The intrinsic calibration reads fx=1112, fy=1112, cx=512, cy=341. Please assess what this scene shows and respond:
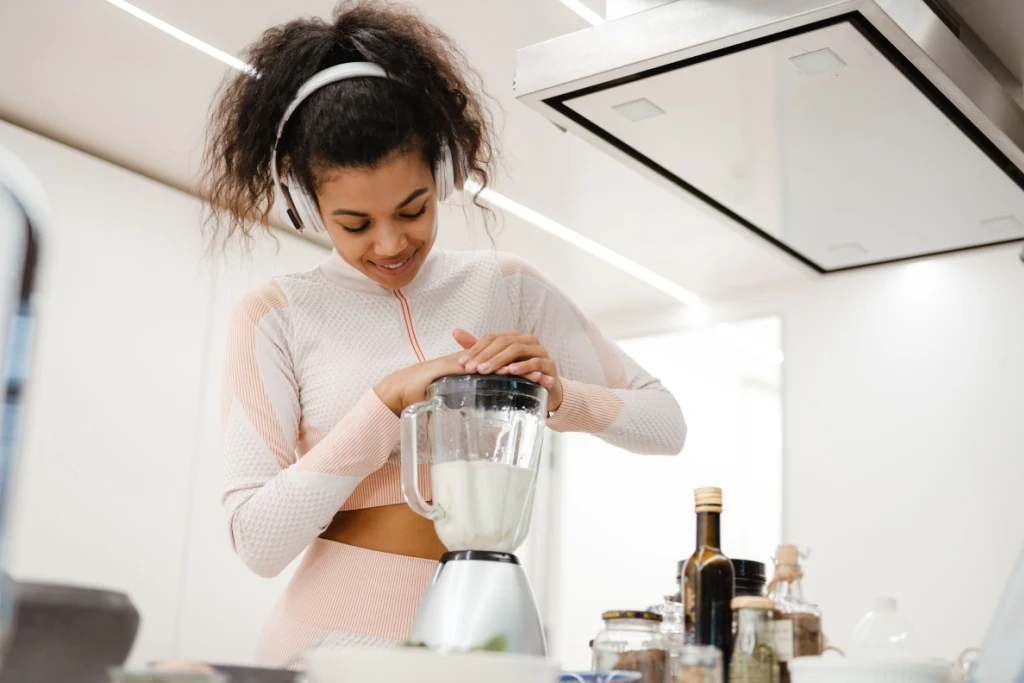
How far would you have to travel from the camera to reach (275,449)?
107 cm

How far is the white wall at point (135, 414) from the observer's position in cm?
278

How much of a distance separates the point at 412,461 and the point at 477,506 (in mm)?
61

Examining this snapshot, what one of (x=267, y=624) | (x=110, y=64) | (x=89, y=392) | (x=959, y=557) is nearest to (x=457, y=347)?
(x=267, y=624)

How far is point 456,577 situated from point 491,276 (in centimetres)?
55

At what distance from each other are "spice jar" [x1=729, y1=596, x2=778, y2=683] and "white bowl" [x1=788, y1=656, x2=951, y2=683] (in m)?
0.13

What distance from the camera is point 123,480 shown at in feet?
9.50

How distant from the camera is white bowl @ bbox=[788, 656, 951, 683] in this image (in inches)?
25.6

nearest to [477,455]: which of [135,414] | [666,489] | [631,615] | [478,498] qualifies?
[478,498]

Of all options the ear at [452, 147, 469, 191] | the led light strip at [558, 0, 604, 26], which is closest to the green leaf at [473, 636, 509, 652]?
the ear at [452, 147, 469, 191]

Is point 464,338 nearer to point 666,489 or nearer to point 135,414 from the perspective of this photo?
point 135,414

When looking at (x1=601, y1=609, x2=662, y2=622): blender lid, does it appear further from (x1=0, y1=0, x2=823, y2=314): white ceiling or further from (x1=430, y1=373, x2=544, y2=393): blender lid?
(x1=0, y1=0, x2=823, y2=314): white ceiling

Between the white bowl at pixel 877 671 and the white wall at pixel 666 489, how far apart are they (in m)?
2.98

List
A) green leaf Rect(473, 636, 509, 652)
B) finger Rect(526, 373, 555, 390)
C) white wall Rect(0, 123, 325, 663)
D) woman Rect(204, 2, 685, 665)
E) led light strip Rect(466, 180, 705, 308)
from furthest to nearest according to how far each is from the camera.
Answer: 1. led light strip Rect(466, 180, 705, 308)
2. white wall Rect(0, 123, 325, 663)
3. woman Rect(204, 2, 685, 665)
4. finger Rect(526, 373, 555, 390)
5. green leaf Rect(473, 636, 509, 652)

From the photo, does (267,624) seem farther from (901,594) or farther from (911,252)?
(901,594)
